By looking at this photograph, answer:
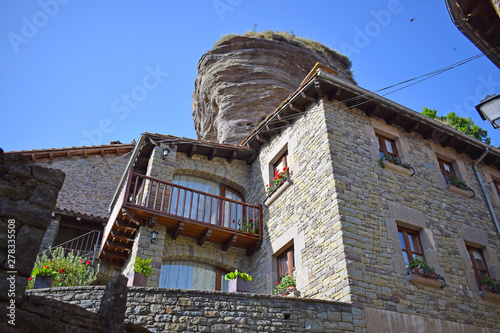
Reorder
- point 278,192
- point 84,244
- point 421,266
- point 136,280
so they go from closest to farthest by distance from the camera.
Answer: point 136,280
point 421,266
point 278,192
point 84,244

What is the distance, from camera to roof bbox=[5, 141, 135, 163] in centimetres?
1433

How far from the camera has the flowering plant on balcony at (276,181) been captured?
32.2 feet

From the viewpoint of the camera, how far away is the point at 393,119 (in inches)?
396

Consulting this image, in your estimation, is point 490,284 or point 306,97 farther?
point 306,97

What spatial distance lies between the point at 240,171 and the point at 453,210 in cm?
547

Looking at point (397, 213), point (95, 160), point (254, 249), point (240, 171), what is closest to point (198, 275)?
point (254, 249)

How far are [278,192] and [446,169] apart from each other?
452cm

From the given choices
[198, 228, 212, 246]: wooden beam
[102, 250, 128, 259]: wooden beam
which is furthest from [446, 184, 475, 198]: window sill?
[102, 250, 128, 259]: wooden beam

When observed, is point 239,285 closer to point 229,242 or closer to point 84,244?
point 229,242

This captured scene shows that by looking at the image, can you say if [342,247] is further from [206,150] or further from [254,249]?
[206,150]

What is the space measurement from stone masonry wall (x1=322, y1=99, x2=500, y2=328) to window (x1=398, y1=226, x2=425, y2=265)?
5.7 inches

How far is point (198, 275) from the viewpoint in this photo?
957cm

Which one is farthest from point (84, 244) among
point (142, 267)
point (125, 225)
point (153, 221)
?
point (142, 267)

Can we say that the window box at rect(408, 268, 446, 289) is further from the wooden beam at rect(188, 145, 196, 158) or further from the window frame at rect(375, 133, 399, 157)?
the wooden beam at rect(188, 145, 196, 158)
